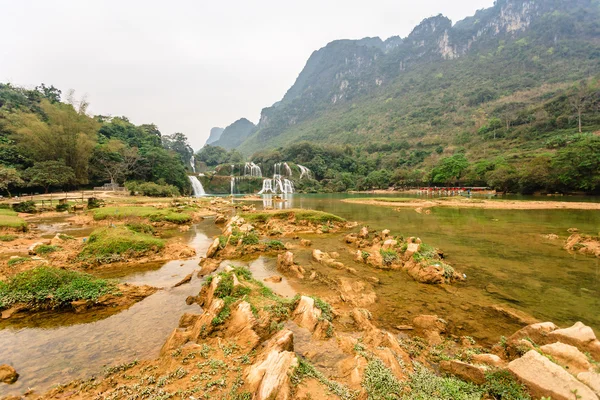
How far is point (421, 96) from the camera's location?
470ft

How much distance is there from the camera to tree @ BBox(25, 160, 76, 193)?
104 feet

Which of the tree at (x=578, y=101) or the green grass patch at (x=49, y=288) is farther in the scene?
the tree at (x=578, y=101)

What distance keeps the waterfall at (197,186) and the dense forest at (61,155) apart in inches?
197

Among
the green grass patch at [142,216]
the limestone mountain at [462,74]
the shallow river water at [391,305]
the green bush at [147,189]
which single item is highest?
the limestone mountain at [462,74]

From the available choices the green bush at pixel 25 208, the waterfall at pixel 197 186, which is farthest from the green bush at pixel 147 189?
the waterfall at pixel 197 186

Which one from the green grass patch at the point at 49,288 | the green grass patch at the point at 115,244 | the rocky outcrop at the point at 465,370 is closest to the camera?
the rocky outcrop at the point at 465,370

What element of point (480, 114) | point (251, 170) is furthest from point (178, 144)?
point (480, 114)

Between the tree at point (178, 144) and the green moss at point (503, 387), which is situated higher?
the tree at point (178, 144)

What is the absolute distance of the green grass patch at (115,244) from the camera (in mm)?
9289

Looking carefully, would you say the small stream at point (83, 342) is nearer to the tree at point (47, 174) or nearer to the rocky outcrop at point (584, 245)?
the rocky outcrop at point (584, 245)

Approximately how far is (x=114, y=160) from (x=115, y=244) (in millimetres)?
46645

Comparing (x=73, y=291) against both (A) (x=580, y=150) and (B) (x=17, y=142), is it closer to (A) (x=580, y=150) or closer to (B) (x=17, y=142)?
(B) (x=17, y=142)

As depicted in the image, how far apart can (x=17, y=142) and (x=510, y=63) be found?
650ft

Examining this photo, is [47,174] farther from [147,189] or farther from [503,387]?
[503,387]
